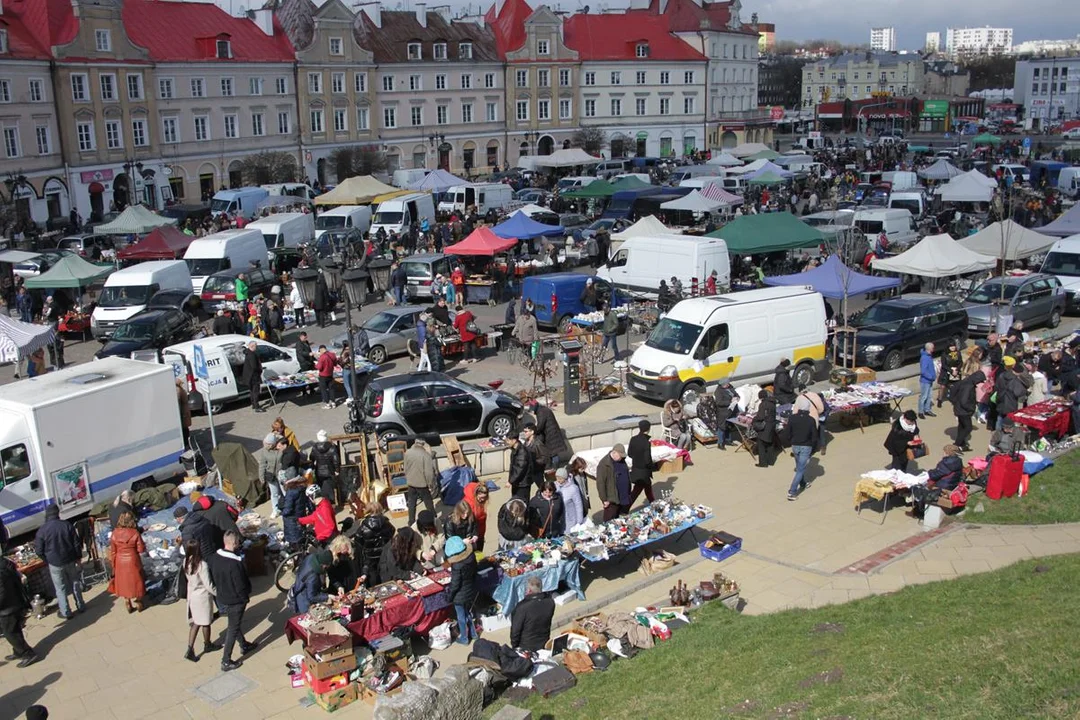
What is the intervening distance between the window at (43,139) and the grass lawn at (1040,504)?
148 ft

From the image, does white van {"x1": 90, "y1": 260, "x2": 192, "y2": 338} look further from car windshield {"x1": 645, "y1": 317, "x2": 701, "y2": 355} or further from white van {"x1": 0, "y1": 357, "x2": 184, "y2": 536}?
car windshield {"x1": 645, "y1": 317, "x2": 701, "y2": 355}

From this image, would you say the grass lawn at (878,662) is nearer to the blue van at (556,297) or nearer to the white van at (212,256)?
the blue van at (556,297)

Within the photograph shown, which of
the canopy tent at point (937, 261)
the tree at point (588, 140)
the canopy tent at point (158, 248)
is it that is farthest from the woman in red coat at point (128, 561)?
the tree at point (588, 140)

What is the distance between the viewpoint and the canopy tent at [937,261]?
25797mm

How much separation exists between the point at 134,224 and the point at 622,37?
50.8 meters

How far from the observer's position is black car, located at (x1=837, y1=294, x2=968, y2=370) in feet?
70.3

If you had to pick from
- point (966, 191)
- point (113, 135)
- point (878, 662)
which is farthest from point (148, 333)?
point (966, 191)

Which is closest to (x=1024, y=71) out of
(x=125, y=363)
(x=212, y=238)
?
(x=212, y=238)

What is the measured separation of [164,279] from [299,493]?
1605cm

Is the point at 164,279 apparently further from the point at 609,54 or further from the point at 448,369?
the point at 609,54

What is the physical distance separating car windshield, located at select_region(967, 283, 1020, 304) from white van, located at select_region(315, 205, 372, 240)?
2128cm

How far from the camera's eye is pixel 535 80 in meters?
72.6

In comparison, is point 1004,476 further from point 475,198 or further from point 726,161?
point 726,161

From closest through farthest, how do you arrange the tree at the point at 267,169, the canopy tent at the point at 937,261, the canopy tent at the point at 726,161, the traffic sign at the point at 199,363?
the traffic sign at the point at 199,363 → the canopy tent at the point at 937,261 → the tree at the point at 267,169 → the canopy tent at the point at 726,161
